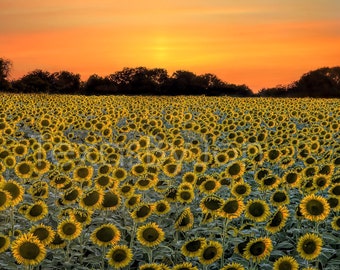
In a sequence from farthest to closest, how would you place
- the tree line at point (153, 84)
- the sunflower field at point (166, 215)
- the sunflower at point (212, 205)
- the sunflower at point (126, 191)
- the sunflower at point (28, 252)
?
the tree line at point (153, 84)
the sunflower at point (126, 191)
the sunflower at point (212, 205)
the sunflower field at point (166, 215)
the sunflower at point (28, 252)

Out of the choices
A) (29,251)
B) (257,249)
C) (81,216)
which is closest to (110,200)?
(81,216)

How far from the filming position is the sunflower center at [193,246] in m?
5.66

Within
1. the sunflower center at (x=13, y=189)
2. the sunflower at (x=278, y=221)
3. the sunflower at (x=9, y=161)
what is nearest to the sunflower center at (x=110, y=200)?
the sunflower center at (x=13, y=189)

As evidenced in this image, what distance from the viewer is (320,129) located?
599 inches

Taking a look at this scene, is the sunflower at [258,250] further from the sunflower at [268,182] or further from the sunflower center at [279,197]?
the sunflower at [268,182]

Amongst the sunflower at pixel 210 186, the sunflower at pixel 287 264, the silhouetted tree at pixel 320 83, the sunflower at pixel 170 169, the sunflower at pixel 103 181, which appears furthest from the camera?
the silhouetted tree at pixel 320 83

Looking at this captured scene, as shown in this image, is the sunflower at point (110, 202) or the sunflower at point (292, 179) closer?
the sunflower at point (110, 202)

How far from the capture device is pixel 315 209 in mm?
6488

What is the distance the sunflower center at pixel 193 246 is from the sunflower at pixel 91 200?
1.78 m

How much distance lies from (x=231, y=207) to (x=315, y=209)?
992 mm

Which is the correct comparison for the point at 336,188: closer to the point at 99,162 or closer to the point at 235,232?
the point at 235,232

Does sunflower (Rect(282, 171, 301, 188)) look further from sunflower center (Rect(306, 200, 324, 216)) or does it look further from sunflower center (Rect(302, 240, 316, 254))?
sunflower center (Rect(302, 240, 316, 254))

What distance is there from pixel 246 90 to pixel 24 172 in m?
48.3

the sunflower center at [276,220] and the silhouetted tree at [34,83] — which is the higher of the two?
the silhouetted tree at [34,83]
